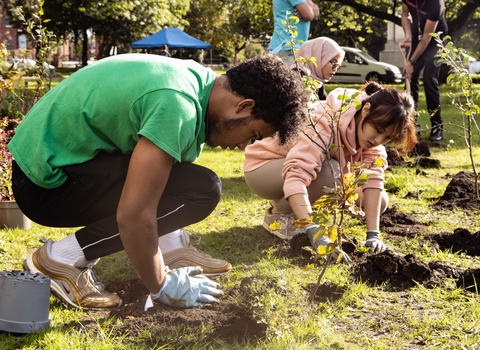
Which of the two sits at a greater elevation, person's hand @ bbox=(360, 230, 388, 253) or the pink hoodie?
the pink hoodie

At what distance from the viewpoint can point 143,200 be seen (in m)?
2.19

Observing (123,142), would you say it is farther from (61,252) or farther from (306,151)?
(306,151)

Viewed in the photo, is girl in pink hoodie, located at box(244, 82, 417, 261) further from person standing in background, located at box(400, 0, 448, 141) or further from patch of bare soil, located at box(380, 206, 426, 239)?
person standing in background, located at box(400, 0, 448, 141)

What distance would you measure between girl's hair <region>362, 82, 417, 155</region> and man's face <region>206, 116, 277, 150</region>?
3.79ft

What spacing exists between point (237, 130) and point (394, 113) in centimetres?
127

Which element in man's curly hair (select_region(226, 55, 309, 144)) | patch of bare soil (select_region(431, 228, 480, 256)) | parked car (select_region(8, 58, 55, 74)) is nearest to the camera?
man's curly hair (select_region(226, 55, 309, 144))

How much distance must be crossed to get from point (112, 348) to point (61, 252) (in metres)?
0.70

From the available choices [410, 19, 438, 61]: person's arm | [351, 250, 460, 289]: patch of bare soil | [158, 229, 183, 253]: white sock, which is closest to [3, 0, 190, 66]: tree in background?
[410, 19, 438, 61]: person's arm

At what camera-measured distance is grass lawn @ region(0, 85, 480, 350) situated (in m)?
2.40

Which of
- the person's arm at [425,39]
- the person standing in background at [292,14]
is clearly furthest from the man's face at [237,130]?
the person's arm at [425,39]

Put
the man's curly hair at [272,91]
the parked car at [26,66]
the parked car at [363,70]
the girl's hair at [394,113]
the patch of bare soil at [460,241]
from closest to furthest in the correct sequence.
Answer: the man's curly hair at [272,91] → the girl's hair at [394,113] → the patch of bare soil at [460,241] → the parked car at [26,66] → the parked car at [363,70]

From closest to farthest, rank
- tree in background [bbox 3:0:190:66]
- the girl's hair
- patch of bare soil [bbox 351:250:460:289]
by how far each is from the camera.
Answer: patch of bare soil [bbox 351:250:460:289], the girl's hair, tree in background [bbox 3:0:190:66]

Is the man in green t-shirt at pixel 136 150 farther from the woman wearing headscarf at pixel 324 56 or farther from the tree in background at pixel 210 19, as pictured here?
the tree in background at pixel 210 19

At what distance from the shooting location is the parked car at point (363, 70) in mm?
23214
